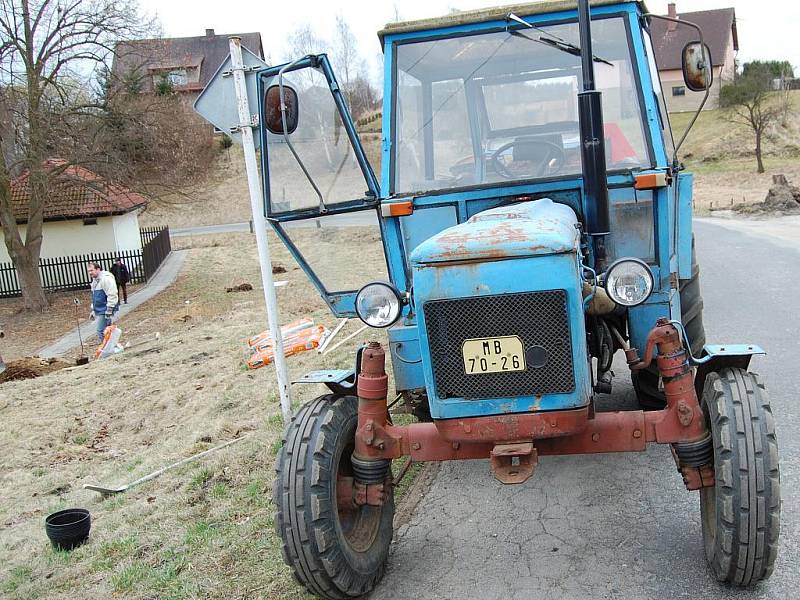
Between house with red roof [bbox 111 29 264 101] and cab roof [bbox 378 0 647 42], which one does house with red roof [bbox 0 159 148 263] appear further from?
cab roof [bbox 378 0 647 42]

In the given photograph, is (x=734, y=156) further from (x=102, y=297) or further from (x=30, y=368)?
(x=30, y=368)

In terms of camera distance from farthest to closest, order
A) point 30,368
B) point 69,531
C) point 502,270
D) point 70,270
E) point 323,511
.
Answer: point 70,270, point 30,368, point 69,531, point 323,511, point 502,270

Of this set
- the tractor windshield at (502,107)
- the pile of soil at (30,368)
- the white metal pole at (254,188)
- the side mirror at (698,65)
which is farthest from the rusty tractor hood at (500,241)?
the pile of soil at (30,368)

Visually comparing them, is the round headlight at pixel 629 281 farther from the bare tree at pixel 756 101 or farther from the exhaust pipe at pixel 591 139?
the bare tree at pixel 756 101

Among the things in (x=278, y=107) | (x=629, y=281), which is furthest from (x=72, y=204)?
(x=629, y=281)

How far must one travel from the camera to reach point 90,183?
24.9m

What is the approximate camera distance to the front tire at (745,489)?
3.54 meters

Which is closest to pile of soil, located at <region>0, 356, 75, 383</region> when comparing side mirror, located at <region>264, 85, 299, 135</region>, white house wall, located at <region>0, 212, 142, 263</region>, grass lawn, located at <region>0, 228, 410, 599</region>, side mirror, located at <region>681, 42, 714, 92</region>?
grass lawn, located at <region>0, 228, 410, 599</region>

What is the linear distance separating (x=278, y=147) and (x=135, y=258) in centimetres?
2478

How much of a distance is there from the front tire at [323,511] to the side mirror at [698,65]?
2651mm

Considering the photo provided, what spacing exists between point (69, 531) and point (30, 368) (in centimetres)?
959

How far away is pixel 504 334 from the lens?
11.5 feet

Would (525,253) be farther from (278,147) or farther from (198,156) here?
(198,156)

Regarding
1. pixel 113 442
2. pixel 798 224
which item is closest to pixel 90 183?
pixel 113 442
